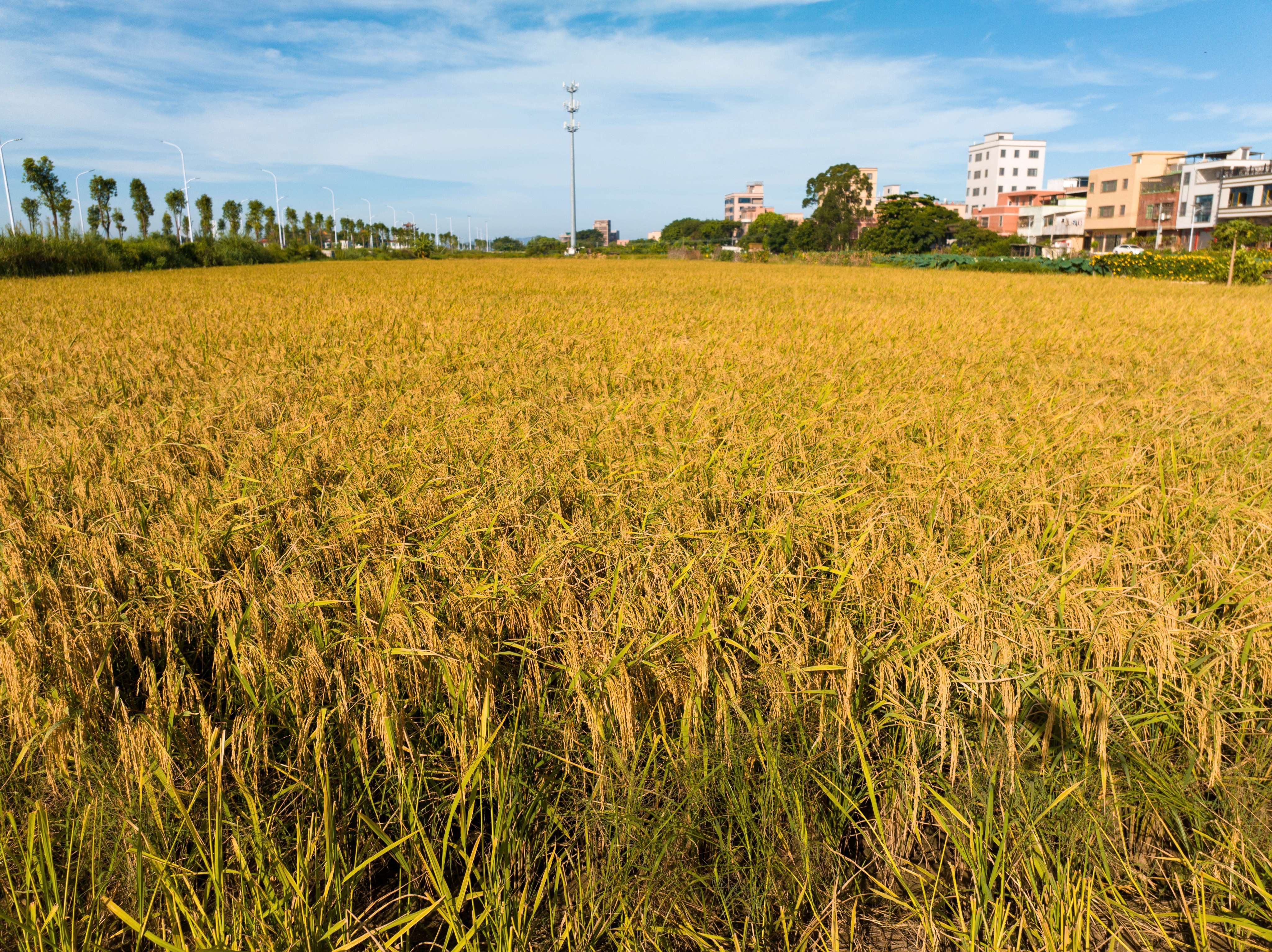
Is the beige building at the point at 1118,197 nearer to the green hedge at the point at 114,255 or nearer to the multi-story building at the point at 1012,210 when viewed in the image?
the multi-story building at the point at 1012,210

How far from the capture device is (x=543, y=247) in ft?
182

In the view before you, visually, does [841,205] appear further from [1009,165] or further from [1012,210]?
[1009,165]

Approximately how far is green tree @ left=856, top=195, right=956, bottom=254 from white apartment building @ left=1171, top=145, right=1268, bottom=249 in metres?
16.2

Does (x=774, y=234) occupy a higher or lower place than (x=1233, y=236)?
higher

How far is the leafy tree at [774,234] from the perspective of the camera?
66.4 metres

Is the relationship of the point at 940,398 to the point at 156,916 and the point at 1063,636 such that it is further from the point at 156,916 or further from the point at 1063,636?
the point at 156,916

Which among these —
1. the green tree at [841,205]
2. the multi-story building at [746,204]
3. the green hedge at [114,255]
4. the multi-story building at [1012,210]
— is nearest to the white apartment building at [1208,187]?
the multi-story building at [1012,210]

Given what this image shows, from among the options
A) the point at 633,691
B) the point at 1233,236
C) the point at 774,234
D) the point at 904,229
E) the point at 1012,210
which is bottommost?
the point at 633,691

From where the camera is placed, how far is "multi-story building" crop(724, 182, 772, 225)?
168875 millimetres

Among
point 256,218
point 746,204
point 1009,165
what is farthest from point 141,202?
point 746,204

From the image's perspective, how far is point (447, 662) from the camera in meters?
1.29

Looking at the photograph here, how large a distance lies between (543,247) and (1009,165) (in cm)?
6052

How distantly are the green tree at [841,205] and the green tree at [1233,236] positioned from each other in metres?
38.1

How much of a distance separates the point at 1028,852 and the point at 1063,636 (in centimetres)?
59
